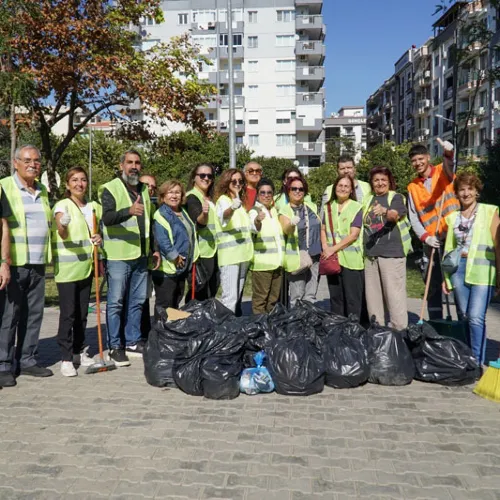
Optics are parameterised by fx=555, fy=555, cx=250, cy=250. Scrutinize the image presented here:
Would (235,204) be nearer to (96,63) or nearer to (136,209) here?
(136,209)

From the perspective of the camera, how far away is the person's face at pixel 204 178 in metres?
6.07

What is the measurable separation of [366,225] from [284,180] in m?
1.08

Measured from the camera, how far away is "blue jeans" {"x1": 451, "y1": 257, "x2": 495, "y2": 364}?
5121mm

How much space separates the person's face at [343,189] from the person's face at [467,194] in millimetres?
1203

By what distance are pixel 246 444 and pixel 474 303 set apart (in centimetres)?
266

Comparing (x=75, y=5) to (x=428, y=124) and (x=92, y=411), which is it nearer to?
(x=92, y=411)

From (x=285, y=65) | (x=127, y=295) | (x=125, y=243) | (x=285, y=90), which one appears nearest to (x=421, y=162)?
(x=125, y=243)

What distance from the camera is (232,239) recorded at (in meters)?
5.82

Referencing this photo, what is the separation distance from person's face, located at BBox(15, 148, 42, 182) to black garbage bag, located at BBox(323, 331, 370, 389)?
311 centimetres

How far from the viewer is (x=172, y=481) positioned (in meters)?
3.22

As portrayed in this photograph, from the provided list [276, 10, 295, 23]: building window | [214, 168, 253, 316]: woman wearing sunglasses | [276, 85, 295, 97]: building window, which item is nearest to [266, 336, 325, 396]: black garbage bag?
[214, 168, 253, 316]: woman wearing sunglasses

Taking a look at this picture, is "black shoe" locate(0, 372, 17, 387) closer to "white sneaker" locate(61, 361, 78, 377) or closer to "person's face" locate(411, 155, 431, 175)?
"white sneaker" locate(61, 361, 78, 377)

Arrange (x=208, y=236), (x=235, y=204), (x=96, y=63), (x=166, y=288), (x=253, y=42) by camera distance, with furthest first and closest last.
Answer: (x=253, y=42) < (x=96, y=63) < (x=208, y=236) < (x=166, y=288) < (x=235, y=204)

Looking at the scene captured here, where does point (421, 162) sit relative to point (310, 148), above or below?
below
